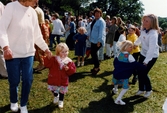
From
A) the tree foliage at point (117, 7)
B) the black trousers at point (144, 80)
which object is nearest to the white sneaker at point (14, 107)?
the black trousers at point (144, 80)

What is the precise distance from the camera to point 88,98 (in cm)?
438

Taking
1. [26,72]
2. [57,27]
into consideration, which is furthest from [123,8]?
[26,72]

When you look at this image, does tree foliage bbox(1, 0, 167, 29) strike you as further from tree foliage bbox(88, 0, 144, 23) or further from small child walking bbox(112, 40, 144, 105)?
small child walking bbox(112, 40, 144, 105)

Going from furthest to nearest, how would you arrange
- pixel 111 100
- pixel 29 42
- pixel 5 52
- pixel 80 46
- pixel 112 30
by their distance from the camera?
pixel 112 30 < pixel 80 46 < pixel 111 100 < pixel 29 42 < pixel 5 52

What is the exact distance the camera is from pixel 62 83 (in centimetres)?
363

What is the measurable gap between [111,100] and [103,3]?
181 feet

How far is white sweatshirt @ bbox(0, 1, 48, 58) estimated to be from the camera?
2.75 m

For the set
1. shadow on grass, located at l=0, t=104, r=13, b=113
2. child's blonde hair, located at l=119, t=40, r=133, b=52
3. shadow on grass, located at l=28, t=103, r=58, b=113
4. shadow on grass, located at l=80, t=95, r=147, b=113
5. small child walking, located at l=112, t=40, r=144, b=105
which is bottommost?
shadow on grass, located at l=80, t=95, r=147, b=113

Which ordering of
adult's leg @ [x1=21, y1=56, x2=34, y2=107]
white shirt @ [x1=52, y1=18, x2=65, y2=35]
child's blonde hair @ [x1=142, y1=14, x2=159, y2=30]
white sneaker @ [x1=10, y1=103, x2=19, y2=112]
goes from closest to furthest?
adult's leg @ [x1=21, y1=56, x2=34, y2=107]
white sneaker @ [x1=10, y1=103, x2=19, y2=112]
child's blonde hair @ [x1=142, y1=14, x2=159, y2=30]
white shirt @ [x1=52, y1=18, x2=65, y2=35]

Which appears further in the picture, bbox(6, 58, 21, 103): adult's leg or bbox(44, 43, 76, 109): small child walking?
bbox(44, 43, 76, 109): small child walking

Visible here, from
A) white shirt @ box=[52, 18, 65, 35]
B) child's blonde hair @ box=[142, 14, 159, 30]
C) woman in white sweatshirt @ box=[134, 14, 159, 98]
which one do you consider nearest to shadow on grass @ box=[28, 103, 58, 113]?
woman in white sweatshirt @ box=[134, 14, 159, 98]

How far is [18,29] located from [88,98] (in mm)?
2219

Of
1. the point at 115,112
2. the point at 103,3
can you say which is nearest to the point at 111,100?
the point at 115,112

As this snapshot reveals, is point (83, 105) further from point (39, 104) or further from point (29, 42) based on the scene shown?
point (29, 42)
